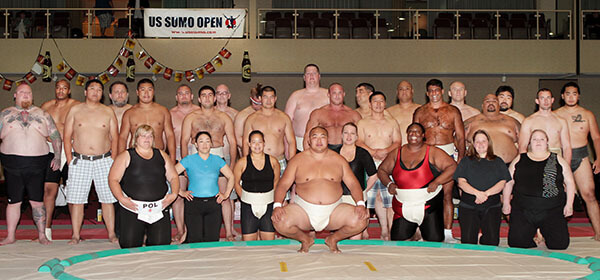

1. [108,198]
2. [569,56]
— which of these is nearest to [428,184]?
[108,198]

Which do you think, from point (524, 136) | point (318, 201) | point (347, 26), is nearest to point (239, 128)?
point (318, 201)

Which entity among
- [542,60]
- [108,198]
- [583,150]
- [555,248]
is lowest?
[555,248]

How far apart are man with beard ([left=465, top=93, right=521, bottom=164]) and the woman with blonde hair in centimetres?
72

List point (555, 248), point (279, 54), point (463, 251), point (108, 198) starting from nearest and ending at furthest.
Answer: point (463, 251) → point (555, 248) → point (108, 198) → point (279, 54)

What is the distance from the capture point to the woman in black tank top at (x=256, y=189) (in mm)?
6059

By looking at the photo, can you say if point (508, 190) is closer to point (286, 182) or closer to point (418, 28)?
point (286, 182)

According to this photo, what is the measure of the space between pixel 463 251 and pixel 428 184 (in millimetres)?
765

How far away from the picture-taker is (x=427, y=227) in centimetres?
592

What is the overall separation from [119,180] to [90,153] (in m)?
1.02

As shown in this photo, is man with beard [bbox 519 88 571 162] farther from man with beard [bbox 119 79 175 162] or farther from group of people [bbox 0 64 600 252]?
man with beard [bbox 119 79 175 162]

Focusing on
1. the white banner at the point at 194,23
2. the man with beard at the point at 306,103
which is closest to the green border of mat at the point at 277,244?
the man with beard at the point at 306,103

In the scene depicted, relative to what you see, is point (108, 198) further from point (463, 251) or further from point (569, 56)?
point (569, 56)

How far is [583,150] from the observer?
22.1ft

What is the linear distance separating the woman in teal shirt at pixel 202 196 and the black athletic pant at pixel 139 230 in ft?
1.01
